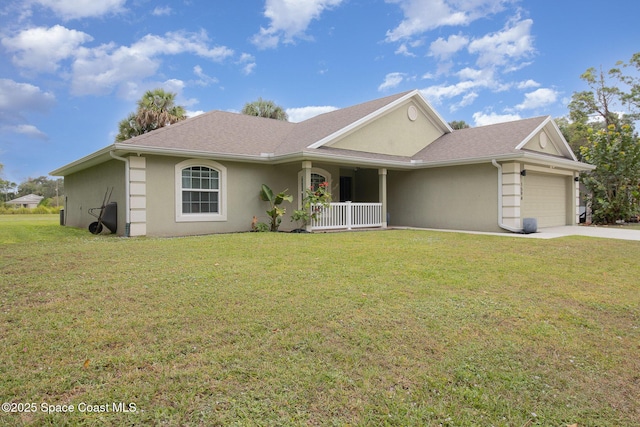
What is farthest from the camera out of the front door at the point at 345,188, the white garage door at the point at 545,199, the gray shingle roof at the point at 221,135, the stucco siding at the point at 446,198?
the front door at the point at 345,188

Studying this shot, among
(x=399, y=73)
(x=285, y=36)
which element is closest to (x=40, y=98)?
(x=285, y=36)

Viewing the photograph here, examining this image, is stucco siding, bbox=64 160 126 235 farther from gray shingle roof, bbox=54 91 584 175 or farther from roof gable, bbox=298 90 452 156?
roof gable, bbox=298 90 452 156

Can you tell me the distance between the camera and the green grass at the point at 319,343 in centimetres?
247

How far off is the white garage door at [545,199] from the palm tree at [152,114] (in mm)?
21799

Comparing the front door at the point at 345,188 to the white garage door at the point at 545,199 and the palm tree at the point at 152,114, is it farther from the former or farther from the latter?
the palm tree at the point at 152,114

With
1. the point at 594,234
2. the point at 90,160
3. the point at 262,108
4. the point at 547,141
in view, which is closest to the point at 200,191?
the point at 90,160

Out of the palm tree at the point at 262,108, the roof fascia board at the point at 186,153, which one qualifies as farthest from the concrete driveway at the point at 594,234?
the palm tree at the point at 262,108

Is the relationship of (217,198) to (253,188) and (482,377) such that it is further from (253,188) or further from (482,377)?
(482,377)

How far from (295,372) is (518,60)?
21.5m

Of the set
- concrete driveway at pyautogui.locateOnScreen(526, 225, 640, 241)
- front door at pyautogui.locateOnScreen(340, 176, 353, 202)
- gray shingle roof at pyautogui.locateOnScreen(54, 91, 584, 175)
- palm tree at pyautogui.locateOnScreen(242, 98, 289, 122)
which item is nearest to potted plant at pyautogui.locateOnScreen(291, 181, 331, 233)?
gray shingle roof at pyautogui.locateOnScreen(54, 91, 584, 175)

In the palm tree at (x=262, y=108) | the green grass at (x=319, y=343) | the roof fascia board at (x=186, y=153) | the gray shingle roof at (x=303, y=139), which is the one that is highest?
the palm tree at (x=262, y=108)

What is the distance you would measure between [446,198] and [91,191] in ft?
46.7

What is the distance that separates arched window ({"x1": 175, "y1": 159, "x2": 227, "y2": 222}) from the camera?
12.0 meters

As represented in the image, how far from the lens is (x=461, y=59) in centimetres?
1883
